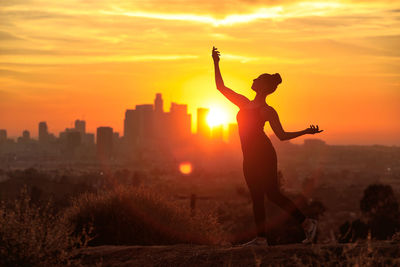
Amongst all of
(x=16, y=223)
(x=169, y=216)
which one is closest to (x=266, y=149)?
(x=16, y=223)

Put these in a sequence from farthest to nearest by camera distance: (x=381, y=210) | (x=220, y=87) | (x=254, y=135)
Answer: (x=381, y=210)
(x=220, y=87)
(x=254, y=135)

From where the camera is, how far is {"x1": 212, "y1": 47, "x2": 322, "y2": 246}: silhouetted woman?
1034 cm

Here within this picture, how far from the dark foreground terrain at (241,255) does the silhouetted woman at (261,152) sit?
626 millimetres

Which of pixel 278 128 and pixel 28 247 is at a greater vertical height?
pixel 278 128

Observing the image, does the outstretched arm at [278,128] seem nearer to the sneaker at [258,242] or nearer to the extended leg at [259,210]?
the extended leg at [259,210]

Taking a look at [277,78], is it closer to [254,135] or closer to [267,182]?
[254,135]

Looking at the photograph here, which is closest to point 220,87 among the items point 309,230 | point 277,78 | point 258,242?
point 277,78

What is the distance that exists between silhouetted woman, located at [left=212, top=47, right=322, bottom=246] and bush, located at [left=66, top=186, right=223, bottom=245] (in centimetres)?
447

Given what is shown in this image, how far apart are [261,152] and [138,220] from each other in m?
5.44

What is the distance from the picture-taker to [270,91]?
10633mm

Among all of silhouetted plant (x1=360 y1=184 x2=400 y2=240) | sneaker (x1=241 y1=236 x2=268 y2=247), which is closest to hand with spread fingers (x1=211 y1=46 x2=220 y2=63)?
sneaker (x1=241 y1=236 x2=268 y2=247)

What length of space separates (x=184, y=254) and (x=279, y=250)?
5.16 ft

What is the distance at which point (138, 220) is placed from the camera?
48.8 ft

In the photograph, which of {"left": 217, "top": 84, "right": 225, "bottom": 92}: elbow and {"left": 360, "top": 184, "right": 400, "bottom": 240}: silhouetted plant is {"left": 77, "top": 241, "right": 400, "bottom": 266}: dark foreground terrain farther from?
{"left": 360, "top": 184, "right": 400, "bottom": 240}: silhouetted plant
